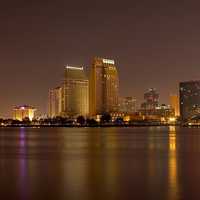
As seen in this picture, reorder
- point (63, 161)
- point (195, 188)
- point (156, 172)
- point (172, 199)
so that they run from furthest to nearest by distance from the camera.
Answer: point (63, 161) → point (156, 172) → point (195, 188) → point (172, 199)

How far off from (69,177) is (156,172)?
17.0 ft

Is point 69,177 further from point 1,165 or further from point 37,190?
point 1,165

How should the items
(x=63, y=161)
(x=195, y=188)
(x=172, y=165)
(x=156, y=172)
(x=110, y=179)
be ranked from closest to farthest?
(x=195, y=188), (x=110, y=179), (x=156, y=172), (x=172, y=165), (x=63, y=161)

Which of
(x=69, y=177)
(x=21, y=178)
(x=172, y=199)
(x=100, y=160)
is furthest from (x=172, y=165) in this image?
(x=172, y=199)

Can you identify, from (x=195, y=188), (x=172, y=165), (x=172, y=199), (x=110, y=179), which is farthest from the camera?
(x=172, y=165)

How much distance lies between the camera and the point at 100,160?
3472cm

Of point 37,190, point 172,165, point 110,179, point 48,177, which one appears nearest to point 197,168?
point 172,165

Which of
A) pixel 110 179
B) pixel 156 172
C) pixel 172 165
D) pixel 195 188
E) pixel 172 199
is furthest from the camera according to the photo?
pixel 172 165

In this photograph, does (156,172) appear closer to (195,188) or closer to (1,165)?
(195,188)

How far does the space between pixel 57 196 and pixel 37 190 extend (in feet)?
6.44

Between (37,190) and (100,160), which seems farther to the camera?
(100,160)

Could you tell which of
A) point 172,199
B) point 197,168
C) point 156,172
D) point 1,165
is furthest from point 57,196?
point 1,165

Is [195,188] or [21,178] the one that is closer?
[195,188]

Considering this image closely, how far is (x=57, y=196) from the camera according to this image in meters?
19.8
